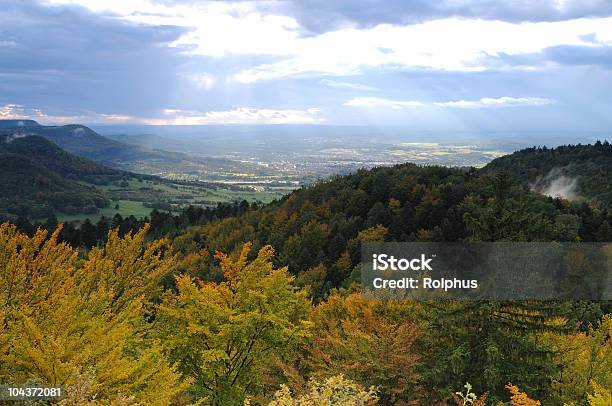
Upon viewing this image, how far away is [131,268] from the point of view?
24.8m

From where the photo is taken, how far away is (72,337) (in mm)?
14898

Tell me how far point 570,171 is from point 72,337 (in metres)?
165

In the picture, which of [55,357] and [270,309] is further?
[270,309]

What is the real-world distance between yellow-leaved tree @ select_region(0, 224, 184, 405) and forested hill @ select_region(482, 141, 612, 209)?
5001 inches

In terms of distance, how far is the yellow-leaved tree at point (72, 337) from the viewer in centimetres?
1296

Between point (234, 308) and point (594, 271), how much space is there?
43.2m

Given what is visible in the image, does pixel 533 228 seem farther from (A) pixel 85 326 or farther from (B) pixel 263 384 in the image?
(A) pixel 85 326

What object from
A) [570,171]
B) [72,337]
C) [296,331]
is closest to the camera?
[72,337]

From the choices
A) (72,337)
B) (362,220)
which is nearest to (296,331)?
(72,337)

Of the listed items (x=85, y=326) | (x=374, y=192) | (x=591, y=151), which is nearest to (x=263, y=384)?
(x=85, y=326)

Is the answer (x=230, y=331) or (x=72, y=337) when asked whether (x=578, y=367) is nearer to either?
(x=230, y=331)

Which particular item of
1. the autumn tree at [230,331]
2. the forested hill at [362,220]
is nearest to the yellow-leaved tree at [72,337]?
the autumn tree at [230,331]

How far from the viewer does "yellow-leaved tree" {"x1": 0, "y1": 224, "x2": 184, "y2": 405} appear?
13.0 m

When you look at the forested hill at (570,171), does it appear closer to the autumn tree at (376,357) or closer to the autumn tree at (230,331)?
the autumn tree at (376,357)
